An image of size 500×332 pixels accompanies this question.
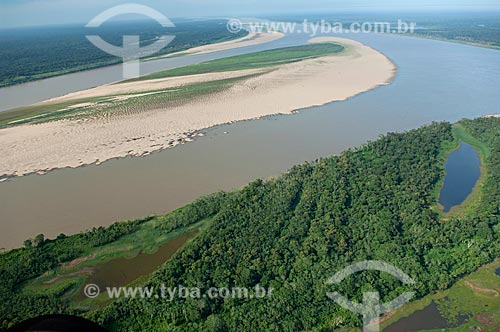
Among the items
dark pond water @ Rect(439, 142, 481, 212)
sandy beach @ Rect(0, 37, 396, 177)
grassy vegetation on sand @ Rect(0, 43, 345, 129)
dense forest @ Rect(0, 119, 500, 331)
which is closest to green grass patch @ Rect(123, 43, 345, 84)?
grassy vegetation on sand @ Rect(0, 43, 345, 129)

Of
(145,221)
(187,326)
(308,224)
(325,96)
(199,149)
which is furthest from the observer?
(325,96)

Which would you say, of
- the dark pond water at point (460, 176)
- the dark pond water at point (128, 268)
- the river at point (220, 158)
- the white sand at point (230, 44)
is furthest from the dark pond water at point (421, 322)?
the white sand at point (230, 44)

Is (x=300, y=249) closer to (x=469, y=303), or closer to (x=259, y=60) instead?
(x=469, y=303)

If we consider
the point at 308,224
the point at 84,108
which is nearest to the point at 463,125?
the point at 308,224

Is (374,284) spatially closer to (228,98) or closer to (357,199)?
(357,199)

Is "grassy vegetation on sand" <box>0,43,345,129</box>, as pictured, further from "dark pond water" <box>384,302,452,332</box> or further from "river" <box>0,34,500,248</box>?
"dark pond water" <box>384,302,452,332</box>
